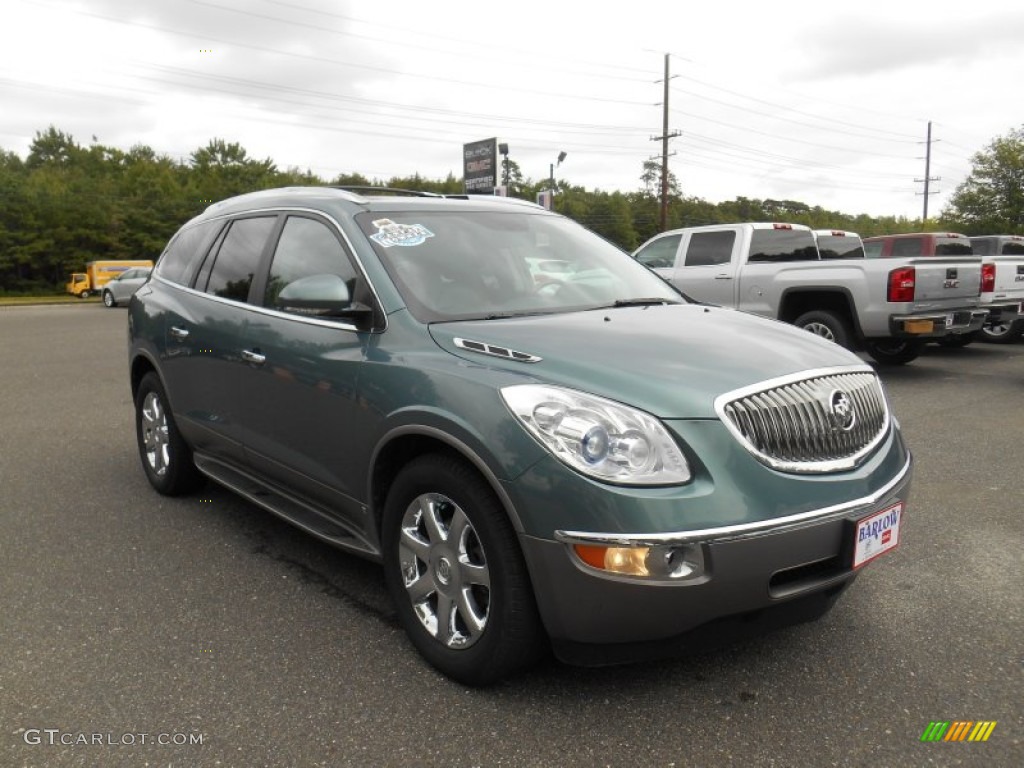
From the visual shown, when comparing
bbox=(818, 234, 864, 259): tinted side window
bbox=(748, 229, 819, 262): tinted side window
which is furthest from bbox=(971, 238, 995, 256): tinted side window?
bbox=(748, 229, 819, 262): tinted side window

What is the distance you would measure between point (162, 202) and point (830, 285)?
6161cm

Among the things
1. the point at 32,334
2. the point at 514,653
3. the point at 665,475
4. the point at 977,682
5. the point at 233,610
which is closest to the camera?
the point at 665,475

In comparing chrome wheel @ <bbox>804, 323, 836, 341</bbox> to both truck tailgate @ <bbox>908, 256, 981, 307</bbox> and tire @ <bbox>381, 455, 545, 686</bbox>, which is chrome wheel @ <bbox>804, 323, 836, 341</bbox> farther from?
tire @ <bbox>381, 455, 545, 686</bbox>

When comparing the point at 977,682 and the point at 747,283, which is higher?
the point at 747,283

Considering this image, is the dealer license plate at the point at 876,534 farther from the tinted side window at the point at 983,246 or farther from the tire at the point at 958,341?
the tinted side window at the point at 983,246

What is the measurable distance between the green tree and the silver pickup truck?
3210cm

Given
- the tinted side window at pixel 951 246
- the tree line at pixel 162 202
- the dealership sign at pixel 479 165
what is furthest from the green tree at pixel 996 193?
the tinted side window at pixel 951 246

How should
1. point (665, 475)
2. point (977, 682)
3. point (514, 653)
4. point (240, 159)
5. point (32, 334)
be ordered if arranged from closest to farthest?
point (665, 475)
point (514, 653)
point (977, 682)
point (32, 334)
point (240, 159)

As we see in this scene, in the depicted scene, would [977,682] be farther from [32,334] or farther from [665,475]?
[32,334]

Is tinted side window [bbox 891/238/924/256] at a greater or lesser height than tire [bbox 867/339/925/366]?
greater

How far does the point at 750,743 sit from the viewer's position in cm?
248

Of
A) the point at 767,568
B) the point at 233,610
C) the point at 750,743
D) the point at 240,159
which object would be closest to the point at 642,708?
the point at 750,743

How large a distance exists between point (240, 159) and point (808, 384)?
291 feet

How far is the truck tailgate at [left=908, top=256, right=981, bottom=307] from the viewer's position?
9.05m
